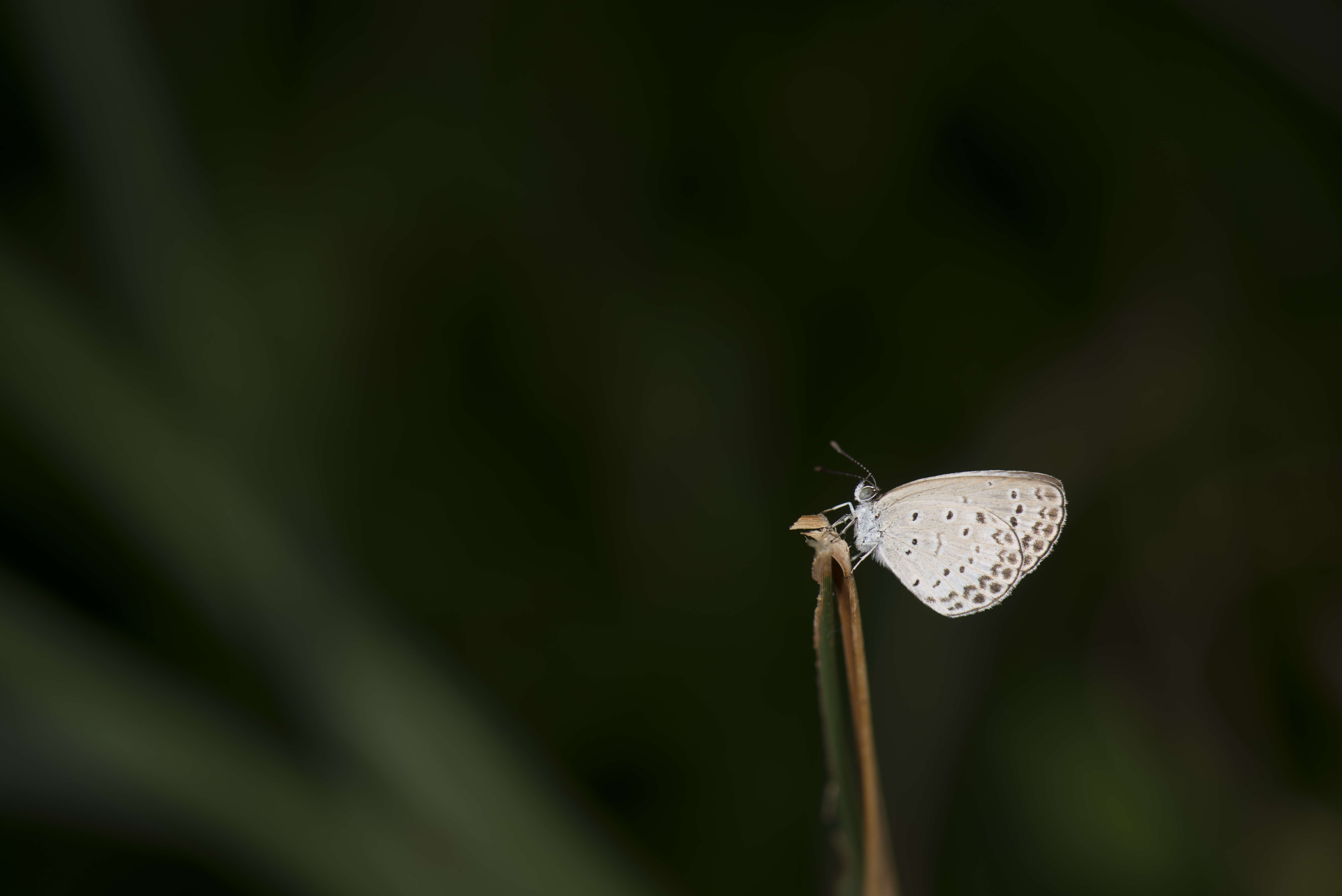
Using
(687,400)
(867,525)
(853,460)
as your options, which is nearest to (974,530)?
(867,525)

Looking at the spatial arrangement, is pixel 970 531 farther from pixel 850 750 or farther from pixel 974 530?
pixel 850 750

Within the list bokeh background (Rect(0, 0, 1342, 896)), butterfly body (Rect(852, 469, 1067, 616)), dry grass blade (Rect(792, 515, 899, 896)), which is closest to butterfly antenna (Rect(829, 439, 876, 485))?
bokeh background (Rect(0, 0, 1342, 896))

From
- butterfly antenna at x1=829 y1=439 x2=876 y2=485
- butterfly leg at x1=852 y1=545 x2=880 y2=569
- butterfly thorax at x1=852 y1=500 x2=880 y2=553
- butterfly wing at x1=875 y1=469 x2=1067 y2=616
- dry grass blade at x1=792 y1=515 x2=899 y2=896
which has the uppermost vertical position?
butterfly antenna at x1=829 y1=439 x2=876 y2=485

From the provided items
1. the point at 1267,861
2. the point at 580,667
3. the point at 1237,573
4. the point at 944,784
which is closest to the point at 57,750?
the point at 580,667

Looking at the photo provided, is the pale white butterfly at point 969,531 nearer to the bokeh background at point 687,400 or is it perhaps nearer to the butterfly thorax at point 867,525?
the butterfly thorax at point 867,525

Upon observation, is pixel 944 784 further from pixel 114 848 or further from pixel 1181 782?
pixel 114 848

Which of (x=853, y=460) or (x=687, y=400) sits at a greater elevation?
(x=687, y=400)

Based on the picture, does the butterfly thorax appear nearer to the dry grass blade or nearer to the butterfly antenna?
the butterfly antenna
